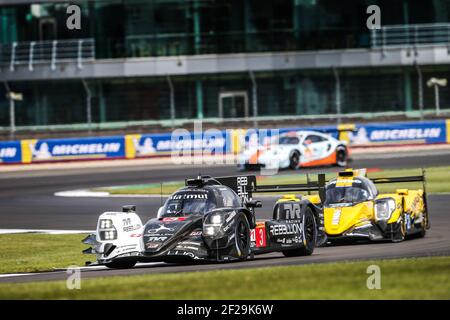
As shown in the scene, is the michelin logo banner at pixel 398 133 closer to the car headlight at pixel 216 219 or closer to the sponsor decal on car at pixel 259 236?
the sponsor decal on car at pixel 259 236

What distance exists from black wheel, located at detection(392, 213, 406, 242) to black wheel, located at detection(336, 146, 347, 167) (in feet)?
65.4

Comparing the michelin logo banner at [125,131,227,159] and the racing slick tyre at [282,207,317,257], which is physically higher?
the michelin logo banner at [125,131,227,159]

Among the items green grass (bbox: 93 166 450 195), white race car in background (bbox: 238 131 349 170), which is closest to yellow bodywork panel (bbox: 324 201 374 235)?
green grass (bbox: 93 166 450 195)

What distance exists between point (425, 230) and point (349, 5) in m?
39.2

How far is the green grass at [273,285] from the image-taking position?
12.5 m

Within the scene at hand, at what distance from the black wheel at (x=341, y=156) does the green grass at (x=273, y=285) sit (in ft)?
86.5

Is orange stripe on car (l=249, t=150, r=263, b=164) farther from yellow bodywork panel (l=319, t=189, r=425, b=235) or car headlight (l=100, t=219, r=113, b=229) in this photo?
car headlight (l=100, t=219, r=113, b=229)

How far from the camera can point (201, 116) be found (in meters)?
60.8

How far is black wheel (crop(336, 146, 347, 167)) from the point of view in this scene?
1636 inches

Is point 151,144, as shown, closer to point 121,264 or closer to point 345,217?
point 345,217

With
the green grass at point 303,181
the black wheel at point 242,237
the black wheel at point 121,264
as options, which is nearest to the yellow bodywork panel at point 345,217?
the black wheel at point 242,237

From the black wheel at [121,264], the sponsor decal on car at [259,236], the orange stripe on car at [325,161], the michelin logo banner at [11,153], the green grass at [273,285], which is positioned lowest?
the black wheel at [121,264]
